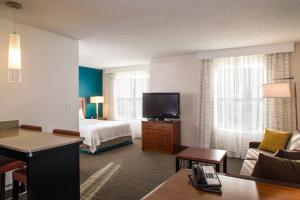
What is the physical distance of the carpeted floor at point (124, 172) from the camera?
299cm

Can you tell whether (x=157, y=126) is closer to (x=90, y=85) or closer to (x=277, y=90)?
(x=277, y=90)

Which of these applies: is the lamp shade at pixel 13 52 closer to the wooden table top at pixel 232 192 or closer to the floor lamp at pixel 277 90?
the wooden table top at pixel 232 192

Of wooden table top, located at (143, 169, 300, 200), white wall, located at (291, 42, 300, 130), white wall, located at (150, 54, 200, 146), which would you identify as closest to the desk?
wooden table top, located at (143, 169, 300, 200)

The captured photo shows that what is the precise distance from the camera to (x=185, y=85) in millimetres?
5426

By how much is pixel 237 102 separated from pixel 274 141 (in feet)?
4.81

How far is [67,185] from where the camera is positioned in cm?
229

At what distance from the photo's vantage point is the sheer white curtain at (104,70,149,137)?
7.08 metres

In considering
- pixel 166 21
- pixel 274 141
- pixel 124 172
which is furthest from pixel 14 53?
pixel 274 141

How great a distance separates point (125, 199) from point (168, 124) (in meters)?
2.45

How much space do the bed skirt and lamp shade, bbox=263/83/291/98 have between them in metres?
3.77

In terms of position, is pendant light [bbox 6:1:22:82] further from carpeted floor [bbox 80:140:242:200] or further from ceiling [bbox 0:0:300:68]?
carpeted floor [bbox 80:140:242:200]

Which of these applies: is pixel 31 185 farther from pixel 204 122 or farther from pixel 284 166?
pixel 204 122

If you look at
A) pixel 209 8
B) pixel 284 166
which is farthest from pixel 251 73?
pixel 284 166

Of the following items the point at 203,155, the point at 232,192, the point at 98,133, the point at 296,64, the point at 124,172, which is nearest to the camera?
the point at 232,192
